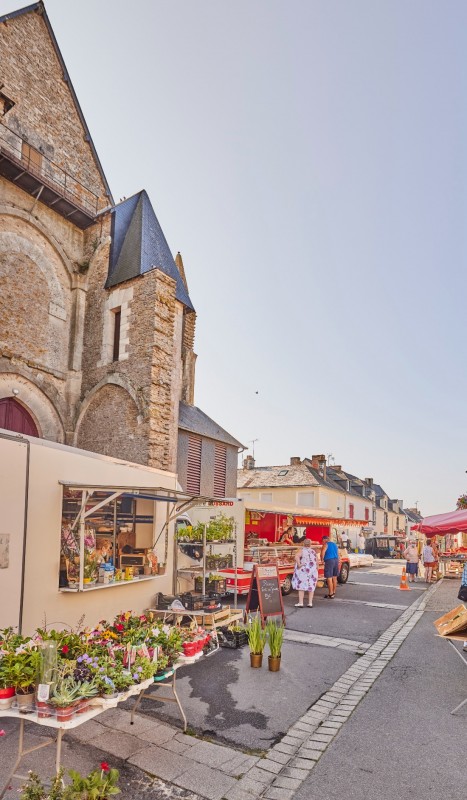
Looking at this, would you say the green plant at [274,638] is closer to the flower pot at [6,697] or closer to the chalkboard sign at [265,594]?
the chalkboard sign at [265,594]

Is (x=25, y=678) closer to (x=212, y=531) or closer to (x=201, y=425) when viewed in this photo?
(x=212, y=531)

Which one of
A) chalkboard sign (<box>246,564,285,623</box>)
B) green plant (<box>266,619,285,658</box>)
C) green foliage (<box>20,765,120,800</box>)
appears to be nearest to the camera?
Answer: green foliage (<box>20,765,120,800</box>)

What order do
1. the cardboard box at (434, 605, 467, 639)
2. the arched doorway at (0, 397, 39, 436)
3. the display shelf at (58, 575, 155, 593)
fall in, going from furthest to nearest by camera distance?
the arched doorway at (0, 397, 39, 436) → the display shelf at (58, 575, 155, 593) → the cardboard box at (434, 605, 467, 639)

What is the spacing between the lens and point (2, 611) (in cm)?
567

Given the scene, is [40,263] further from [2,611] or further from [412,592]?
[412,592]

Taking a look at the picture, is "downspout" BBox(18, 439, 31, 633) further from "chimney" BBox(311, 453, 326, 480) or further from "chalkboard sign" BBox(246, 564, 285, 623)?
"chimney" BBox(311, 453, 326, 480)

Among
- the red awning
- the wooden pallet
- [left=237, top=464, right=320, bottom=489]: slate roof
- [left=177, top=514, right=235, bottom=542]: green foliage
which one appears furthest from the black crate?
[left=237, top=464, right=320, bottom=489]: slate roof

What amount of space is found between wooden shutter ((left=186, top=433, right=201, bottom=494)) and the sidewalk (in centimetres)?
1126

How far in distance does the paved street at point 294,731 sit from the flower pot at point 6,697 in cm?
69

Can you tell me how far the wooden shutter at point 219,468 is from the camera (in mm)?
19812

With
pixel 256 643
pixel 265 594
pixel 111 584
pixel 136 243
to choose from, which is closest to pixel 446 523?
Result: pixel 265 594

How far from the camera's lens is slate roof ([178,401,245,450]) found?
719 inches

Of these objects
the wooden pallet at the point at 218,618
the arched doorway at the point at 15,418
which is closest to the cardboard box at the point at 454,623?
the wooden pallet at the point at 218,618

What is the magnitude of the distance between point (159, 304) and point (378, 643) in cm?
1018
